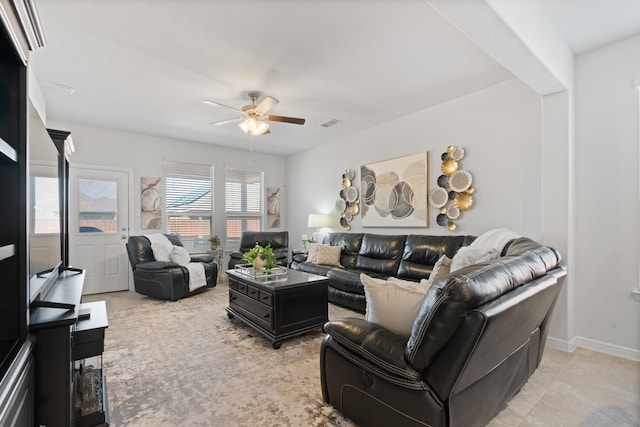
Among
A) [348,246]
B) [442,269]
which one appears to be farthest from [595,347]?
[348,246]

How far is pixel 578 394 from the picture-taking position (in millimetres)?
2104

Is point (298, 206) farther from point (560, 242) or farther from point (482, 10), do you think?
point (482, 10)

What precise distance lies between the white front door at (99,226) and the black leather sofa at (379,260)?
123 inches

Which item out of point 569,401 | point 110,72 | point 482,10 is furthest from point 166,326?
point 482,10

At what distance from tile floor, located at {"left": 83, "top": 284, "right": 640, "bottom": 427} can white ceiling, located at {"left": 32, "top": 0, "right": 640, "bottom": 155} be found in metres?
2.81

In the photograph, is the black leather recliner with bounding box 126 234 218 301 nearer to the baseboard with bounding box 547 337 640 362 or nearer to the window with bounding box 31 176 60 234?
the window with bounding box 31 176 60 234

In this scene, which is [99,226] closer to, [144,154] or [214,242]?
[144,154]

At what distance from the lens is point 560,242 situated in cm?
285

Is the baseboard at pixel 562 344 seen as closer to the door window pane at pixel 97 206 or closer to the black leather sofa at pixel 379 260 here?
the black leather sofa at pixel 379 260

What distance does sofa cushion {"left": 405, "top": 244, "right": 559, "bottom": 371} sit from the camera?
122 cm

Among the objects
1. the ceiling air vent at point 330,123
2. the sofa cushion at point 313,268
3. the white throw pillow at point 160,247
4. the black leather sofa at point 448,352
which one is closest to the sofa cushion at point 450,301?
the black leather sofa at point 448,352

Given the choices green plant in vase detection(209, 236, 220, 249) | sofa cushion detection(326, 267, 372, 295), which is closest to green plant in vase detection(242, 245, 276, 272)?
sofa cushion detection(326, 267, 372, 295)

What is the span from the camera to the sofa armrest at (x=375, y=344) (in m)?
1.41

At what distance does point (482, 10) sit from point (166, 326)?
4019mm
